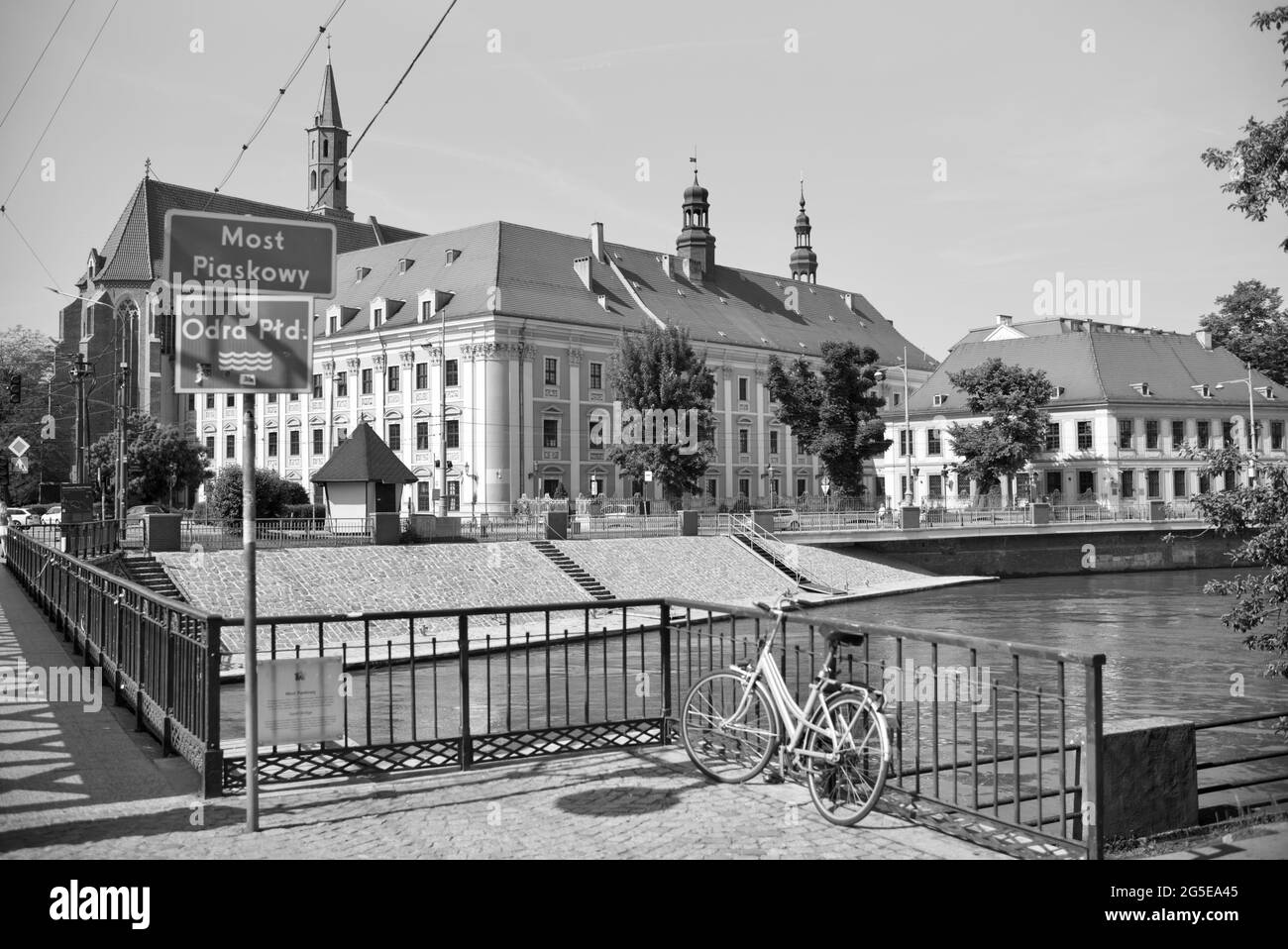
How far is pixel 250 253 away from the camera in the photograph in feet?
22.2

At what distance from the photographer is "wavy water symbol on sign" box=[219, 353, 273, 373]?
6621mm

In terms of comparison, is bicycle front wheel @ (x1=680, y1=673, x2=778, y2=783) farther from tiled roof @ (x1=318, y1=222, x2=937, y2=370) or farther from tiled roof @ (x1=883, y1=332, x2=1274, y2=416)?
tiled roof @ (x1=883, y1=332, x2=1274, y2=416)

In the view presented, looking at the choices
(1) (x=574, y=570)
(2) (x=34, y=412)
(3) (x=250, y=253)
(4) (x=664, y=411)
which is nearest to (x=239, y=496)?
(1) (x=574, y=570)

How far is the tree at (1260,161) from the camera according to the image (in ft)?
36.0

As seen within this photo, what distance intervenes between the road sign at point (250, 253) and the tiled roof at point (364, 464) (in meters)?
33.1

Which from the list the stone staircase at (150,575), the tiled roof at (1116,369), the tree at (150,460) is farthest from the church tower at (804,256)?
the stone staircase at (150,575)

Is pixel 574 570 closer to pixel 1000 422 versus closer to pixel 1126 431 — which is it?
pixel 1000 422

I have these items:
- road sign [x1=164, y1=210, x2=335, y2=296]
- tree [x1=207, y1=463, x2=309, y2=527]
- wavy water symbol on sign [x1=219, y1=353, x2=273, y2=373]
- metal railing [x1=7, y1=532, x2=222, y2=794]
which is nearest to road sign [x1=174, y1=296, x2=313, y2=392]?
wavy water symbol on sign [x1=219, y1=353, x2=273, y2=373]

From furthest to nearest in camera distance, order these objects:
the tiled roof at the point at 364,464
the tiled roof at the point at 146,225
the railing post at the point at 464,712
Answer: the tiled roof at the point at 146,225
the tiled roof at the point at 364,464
the railing post at the point at 464,712

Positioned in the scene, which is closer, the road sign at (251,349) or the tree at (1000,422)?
the road sign at (251,349)

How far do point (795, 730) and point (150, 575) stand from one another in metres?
25.1

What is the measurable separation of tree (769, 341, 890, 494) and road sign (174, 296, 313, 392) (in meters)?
57.6

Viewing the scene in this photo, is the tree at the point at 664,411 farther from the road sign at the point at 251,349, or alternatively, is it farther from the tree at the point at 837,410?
the road sign at the point at 251,349

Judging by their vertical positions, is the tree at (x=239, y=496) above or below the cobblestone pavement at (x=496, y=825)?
above
